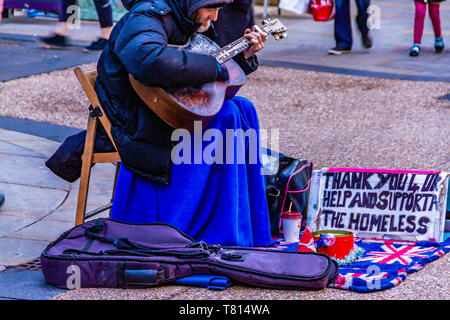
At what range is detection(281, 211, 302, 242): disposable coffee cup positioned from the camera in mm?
3916

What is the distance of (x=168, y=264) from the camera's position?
3236mm

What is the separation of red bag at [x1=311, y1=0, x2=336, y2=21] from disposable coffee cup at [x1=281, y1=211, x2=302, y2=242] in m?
5.52

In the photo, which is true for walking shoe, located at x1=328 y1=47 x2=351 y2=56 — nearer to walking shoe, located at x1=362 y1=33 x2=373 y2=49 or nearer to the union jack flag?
walking shoe, located at x1=362 y1=33 x2=373 y2=49

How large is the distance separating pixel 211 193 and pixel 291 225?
1.49ft

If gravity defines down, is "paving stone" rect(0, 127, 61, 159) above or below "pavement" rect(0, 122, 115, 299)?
above

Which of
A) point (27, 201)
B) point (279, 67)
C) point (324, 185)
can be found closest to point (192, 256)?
point (324, 185)

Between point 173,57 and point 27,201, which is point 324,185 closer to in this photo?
point 173,57

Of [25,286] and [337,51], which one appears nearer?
[25,286]

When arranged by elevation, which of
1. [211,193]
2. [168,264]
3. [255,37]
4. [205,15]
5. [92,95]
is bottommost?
[168,264]

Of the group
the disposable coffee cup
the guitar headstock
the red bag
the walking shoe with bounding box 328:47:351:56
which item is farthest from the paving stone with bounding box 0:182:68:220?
the walking shoe with bounding box 328:47:351:56

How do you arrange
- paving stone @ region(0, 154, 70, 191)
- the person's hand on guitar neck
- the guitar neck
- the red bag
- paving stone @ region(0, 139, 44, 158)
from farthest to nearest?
1. the red bag
2. paving stone @ region(0, 139, 44, 158)
3. paving stone @ region(0, 154, 70, 191)
4. the person's hand on guitar neck
5. the guitar neck

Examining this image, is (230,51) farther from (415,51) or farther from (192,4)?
(415,51)

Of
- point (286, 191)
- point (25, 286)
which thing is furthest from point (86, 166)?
point (286, 191)

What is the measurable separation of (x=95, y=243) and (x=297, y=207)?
3.48 feet
